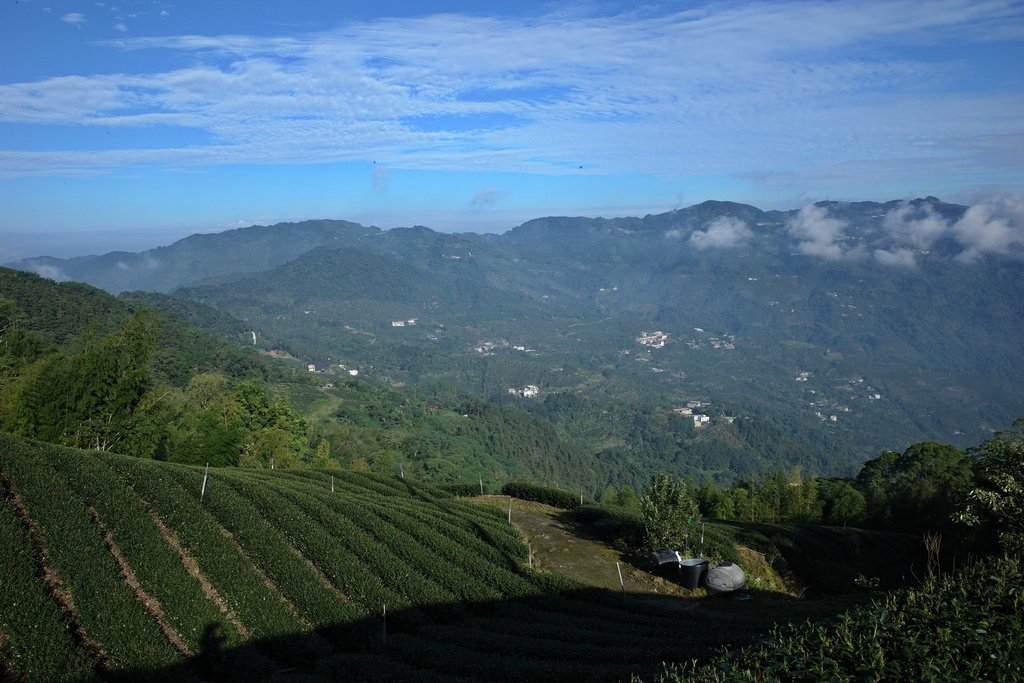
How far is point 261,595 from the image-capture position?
18.5m

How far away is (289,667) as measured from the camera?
15852mm

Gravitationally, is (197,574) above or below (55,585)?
below

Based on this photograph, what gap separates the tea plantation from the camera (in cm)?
1459

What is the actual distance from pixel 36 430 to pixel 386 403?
91.9 metres

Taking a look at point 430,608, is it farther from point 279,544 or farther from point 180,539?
point 180,539

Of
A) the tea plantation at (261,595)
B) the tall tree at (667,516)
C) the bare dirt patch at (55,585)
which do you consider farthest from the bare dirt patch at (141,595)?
the tall tree at (667,516)

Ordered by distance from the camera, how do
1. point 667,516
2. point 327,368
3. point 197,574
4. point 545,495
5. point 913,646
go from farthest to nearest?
point 327,368
point 545,495
point 667,516
point 197,574
point 913,646

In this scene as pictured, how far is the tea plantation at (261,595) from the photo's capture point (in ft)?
47.9

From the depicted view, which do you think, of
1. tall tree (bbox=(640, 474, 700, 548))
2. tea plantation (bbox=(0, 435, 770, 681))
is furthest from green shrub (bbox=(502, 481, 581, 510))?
tea plantation (bbox=(0, 435, 770, 681))

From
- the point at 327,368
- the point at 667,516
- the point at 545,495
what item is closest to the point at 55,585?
the point at 667,516

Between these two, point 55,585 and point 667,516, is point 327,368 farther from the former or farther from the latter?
point 55,585

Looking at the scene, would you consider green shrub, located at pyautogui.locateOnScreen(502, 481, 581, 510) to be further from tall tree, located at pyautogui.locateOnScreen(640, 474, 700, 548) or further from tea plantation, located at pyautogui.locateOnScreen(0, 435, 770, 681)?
tea plantation, located at pyautogui.locateOnScreen(0, 435, 770, 681)

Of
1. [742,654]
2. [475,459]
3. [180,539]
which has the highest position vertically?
[742,654]

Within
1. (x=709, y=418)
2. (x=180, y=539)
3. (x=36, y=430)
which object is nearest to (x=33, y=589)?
(x=180, y=539)
